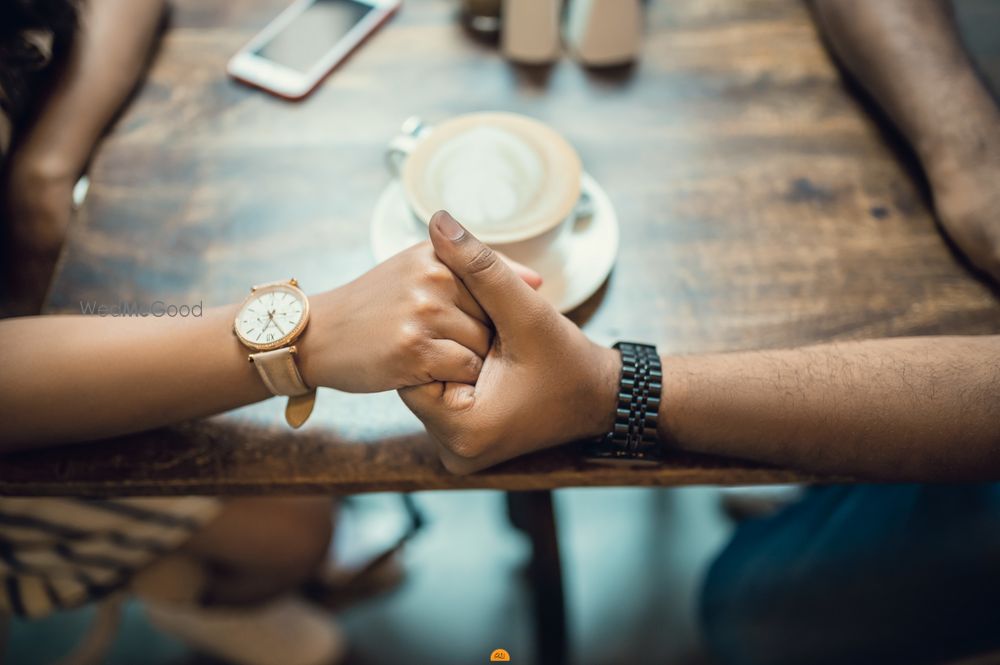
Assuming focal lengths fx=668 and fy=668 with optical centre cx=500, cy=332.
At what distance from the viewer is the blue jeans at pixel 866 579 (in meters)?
0.98

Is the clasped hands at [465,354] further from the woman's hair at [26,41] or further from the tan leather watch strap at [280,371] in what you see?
the woman's hair at [26,41]

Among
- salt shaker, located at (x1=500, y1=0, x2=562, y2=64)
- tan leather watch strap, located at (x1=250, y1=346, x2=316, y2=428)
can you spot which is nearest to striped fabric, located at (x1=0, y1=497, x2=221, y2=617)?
tan leather watch strap, located at (x1=250, y1=346, x2=316, y2=428)

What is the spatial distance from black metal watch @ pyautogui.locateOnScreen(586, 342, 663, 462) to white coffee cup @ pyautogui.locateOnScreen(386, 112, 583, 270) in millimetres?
198

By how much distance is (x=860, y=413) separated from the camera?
30.6 inches

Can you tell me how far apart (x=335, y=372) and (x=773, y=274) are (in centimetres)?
59

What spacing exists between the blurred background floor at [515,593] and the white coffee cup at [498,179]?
3.51 ft

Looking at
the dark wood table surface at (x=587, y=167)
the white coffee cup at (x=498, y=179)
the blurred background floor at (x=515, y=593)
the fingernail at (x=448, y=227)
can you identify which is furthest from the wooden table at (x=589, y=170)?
the blurred background floor at (x=515, y=593)

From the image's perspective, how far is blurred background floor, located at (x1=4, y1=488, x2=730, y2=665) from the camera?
64.7 inches

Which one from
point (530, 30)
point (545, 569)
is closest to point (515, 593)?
point (545, 569)

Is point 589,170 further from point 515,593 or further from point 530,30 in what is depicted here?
point 515,593

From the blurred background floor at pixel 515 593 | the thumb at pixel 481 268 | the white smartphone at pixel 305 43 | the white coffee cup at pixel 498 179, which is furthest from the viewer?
the blurred background floor at pixel 515 593

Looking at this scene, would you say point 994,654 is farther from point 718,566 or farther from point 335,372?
point 335,372

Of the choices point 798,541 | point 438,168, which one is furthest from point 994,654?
point 438,168

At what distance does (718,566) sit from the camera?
1.29 metres
